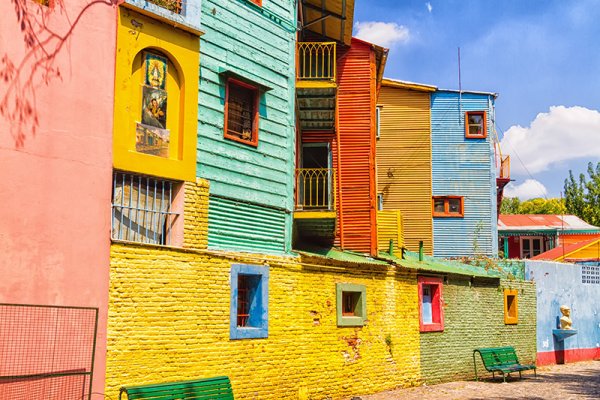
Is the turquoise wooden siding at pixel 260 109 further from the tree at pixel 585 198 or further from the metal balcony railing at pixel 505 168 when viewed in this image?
the tree at pixel 585 198

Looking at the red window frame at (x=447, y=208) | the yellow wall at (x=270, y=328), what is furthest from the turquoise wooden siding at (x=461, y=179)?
the yellow wall at (x=270, y=328)

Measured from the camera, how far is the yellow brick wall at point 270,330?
32.8ft

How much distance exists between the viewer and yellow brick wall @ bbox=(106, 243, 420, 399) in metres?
9.98

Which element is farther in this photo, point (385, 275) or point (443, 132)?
point (443, 132)

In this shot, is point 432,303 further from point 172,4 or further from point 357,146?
point 172,4

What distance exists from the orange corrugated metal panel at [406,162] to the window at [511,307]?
721 cm

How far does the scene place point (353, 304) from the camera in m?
15.3

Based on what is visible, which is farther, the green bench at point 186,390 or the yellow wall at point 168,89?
the yellow wall at point 168,89

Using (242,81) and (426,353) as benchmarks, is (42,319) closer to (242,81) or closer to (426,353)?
(242,81)

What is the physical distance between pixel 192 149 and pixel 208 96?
1.10 m

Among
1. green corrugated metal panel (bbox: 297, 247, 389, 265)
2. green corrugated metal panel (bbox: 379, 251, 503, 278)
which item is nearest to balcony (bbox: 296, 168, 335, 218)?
green corrugated metal panel (bbox: 297, 247, 389, 265)

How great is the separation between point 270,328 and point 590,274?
56.2 ft

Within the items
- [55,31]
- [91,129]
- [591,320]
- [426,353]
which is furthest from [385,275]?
[591,320]

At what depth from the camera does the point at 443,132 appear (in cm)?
2886
